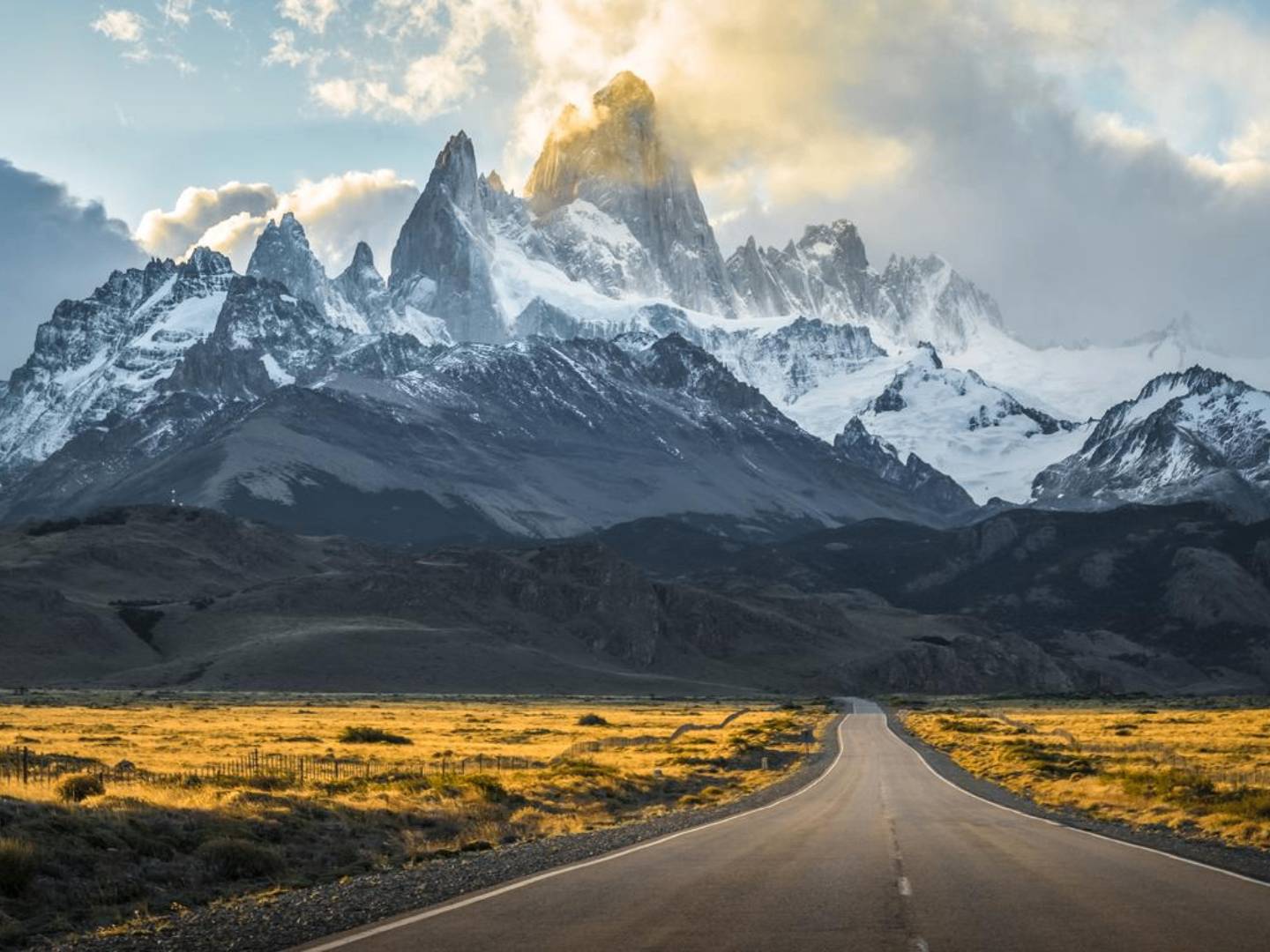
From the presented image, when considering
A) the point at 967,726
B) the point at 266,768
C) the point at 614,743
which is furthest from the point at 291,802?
the point at 967,726

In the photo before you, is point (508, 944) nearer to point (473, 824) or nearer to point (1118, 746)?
point (473, 824)

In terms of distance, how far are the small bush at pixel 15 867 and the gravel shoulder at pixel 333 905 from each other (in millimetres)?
2560

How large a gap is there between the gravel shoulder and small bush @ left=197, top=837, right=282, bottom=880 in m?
1.68

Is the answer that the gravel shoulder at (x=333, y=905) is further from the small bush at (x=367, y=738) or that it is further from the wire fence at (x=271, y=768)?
the small bush at (x=367, y=738)

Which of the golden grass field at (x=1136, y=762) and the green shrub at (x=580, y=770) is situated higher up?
the golden grass field at (x=1136, y=762)

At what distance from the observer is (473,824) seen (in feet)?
119

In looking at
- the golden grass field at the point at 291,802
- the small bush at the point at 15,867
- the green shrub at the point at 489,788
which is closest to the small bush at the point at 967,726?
the golden grass field at the point at 291,802

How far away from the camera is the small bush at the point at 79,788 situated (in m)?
32.4

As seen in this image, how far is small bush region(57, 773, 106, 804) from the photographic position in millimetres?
32406

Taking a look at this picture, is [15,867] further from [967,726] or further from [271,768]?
[967,726]

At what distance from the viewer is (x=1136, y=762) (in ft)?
201

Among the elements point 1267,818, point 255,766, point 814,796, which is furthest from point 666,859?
point 255,766

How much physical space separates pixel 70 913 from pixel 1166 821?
27371mm

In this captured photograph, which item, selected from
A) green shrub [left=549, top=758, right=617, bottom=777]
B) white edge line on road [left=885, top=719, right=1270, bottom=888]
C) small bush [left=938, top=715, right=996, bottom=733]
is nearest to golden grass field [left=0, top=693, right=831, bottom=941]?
green shrub [left=549, top=758, right=617, bottom=777]
